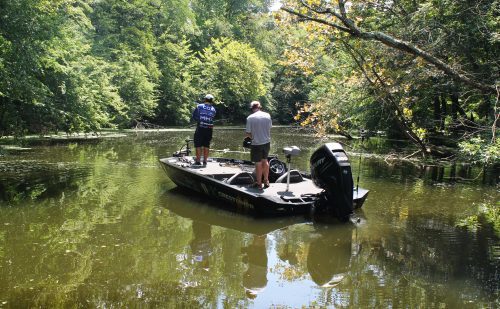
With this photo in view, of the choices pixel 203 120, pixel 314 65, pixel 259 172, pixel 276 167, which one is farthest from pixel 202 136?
pixel 314 65

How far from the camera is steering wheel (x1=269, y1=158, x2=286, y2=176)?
925cm

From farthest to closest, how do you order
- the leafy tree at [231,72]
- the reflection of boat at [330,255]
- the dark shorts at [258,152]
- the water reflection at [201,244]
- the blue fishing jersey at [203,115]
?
the leafy tree at [231,72] → the blue fishing jersey at [203,115] → the dark shorts at [258,152] → the water reflection at [201,244] → the reflection of boat at [330,255]

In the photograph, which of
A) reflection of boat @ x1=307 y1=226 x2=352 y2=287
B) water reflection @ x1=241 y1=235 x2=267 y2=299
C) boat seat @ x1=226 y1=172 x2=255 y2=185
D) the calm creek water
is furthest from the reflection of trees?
boat seat @ x1=226 y1=172 x2=255 y2=185

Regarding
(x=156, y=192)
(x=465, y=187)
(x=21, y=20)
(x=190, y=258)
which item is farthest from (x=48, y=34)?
(x=465, y=187)

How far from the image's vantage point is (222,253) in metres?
5.86

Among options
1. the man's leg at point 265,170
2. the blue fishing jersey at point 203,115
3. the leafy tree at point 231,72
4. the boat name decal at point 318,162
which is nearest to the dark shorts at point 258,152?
the man's leg at point 265,170

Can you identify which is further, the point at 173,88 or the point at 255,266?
the point at 173,88

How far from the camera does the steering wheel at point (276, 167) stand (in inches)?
364

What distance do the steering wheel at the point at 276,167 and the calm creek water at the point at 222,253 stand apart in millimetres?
1471

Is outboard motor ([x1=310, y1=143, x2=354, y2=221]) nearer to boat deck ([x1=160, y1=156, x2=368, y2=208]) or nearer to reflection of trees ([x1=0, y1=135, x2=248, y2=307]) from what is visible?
boat deck ([x1=160, y1=156, x2=368, y2=208])

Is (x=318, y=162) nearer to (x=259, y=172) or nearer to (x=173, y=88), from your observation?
(x=259, y=172)

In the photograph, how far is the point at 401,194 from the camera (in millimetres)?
10172

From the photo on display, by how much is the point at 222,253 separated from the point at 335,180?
2228 millimetres

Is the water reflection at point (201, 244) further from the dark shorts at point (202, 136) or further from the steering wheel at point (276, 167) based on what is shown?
the dark shorts at point (202, 136)
